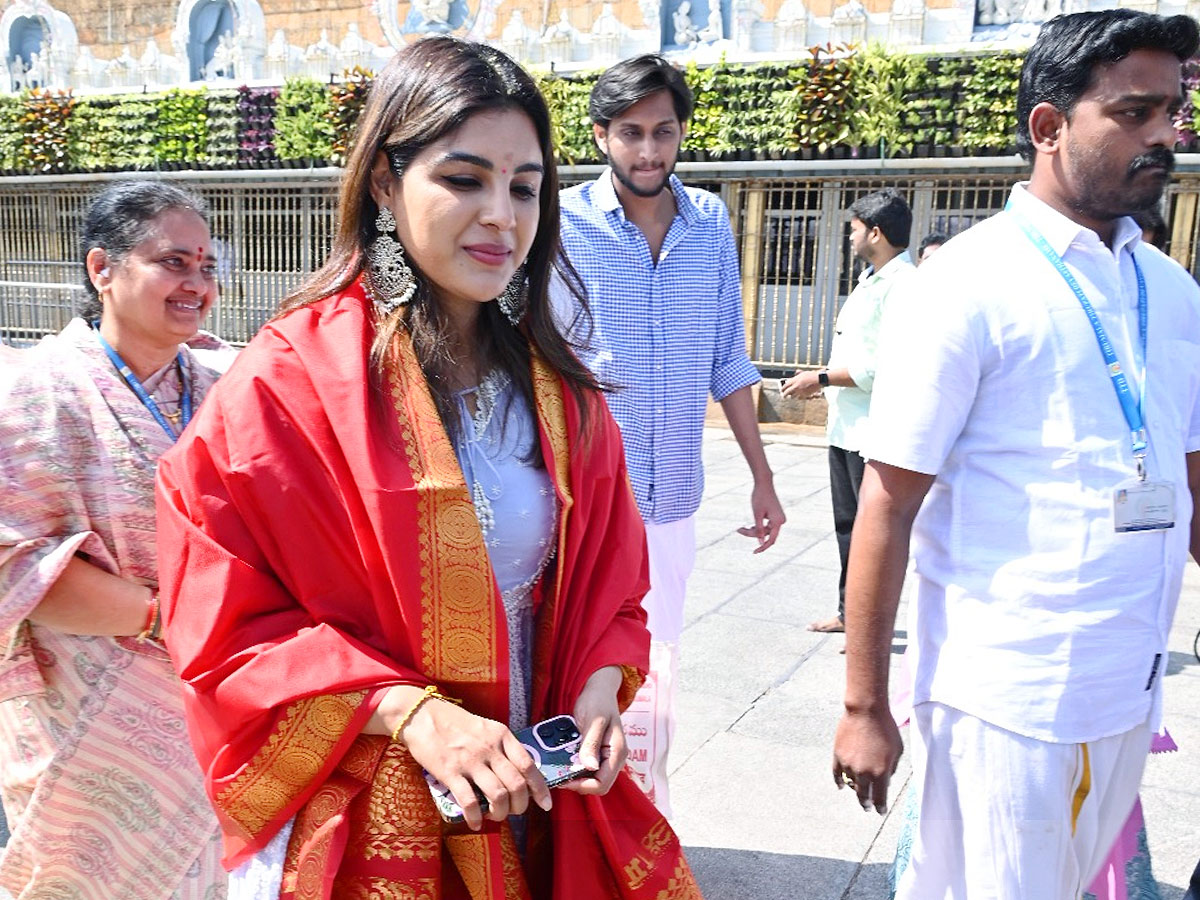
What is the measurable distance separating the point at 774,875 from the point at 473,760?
1.83 metres

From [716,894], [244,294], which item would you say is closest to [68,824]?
[716,894]

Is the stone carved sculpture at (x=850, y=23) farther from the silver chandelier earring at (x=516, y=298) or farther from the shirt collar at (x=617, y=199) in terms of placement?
the silver chandelier earring at (x=516, y=298)

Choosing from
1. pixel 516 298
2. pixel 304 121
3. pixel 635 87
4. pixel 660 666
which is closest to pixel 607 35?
pixel 304 121

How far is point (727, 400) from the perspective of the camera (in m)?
3.18

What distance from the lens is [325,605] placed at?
55.2 inches

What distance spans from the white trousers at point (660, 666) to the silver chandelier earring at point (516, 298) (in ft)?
3.81

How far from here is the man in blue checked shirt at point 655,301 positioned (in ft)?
9.48

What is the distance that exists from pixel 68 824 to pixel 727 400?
1935mm

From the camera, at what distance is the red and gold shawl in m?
1.37

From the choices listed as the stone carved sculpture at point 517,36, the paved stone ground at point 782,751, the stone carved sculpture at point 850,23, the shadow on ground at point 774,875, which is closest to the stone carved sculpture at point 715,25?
the stone carved sculpture at point 850,23

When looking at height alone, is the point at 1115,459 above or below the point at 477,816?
above

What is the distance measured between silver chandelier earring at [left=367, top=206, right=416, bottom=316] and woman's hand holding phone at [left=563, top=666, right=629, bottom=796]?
590mm

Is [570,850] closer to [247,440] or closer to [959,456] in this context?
[247,440]

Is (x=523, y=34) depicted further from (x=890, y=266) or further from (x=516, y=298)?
(x=516, y=298)
